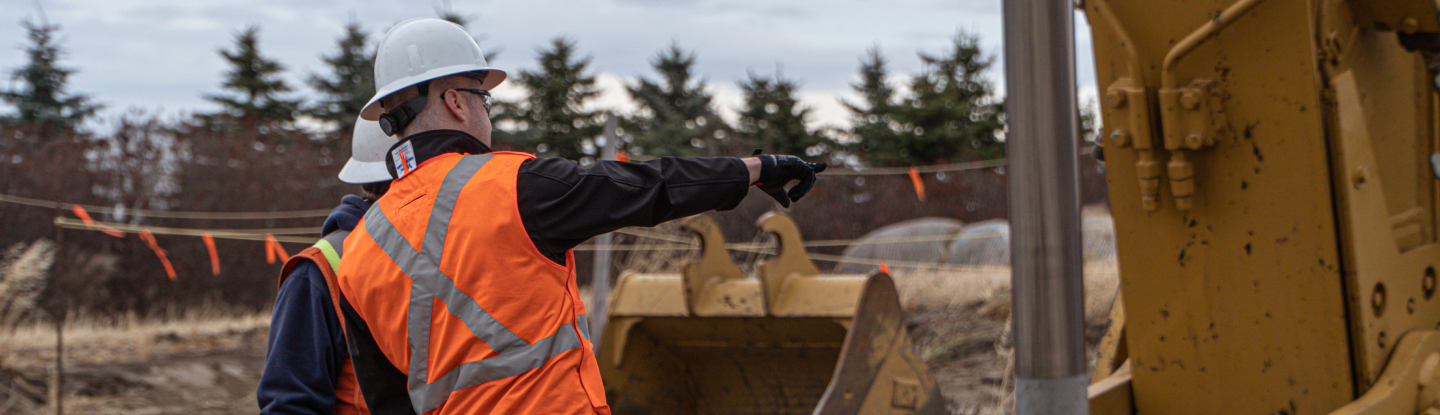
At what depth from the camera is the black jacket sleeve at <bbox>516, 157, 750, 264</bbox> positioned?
2008mm

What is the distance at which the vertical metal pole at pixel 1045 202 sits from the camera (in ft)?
4.97

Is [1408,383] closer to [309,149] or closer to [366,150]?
[366,150]

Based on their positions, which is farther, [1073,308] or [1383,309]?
[1383,309]

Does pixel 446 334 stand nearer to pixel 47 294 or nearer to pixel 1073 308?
pixel 1073 308

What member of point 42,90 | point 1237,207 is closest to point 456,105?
point 1237,207

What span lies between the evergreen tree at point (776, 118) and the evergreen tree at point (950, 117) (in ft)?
5.73

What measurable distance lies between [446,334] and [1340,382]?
209 centimetres

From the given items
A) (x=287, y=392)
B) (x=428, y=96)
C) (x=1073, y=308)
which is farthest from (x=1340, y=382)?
(x=287, y=392)

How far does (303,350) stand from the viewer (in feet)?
7.54

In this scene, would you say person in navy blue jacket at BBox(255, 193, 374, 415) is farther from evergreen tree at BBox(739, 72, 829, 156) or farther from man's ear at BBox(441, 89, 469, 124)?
evergreen tree at BBox(739, 72, 829, 156)

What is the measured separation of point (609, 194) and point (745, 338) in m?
2.92

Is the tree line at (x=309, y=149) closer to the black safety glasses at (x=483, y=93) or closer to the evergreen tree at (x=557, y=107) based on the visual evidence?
the evergreen tree at (x=557, y=107)

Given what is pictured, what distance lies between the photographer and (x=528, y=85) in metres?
23.8

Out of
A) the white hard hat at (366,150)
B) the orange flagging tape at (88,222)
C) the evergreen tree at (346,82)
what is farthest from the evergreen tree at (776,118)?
the white hard hat at (366,150)
